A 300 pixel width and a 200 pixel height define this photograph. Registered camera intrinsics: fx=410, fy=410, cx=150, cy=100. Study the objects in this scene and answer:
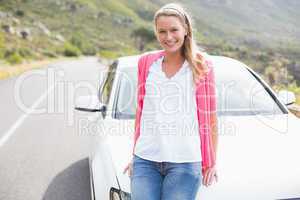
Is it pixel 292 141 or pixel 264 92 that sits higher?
pixel 264 92

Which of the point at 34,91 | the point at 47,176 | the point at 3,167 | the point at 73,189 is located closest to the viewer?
the point at 73,189

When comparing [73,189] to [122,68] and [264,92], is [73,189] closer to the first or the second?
[122,68]

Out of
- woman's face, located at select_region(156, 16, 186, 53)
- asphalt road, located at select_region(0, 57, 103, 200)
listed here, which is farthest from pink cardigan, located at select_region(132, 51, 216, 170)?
asphalt road, located at select_region(0, 57, 103, 200)

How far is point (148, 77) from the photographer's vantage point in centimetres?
261

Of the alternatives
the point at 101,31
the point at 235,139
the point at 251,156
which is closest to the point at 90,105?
the point at 235,139

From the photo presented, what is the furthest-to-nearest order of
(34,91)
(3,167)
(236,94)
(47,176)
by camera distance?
(34,91), (3,167), (47,176), (236,94)

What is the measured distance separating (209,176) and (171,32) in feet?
3.07

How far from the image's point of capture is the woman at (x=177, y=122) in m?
2.47

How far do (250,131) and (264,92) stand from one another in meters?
0.90

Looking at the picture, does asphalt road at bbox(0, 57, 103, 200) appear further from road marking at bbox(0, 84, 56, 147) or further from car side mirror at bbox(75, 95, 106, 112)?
car side mirror at bbox(75, 95, 106, 112)

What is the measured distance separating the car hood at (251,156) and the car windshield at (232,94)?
0.50ft

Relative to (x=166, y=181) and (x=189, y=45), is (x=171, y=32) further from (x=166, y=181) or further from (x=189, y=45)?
(x=166, y=181)

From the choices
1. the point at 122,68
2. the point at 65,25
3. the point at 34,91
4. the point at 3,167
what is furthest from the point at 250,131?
the point at 65,25

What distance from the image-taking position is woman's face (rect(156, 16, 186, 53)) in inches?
98.7
